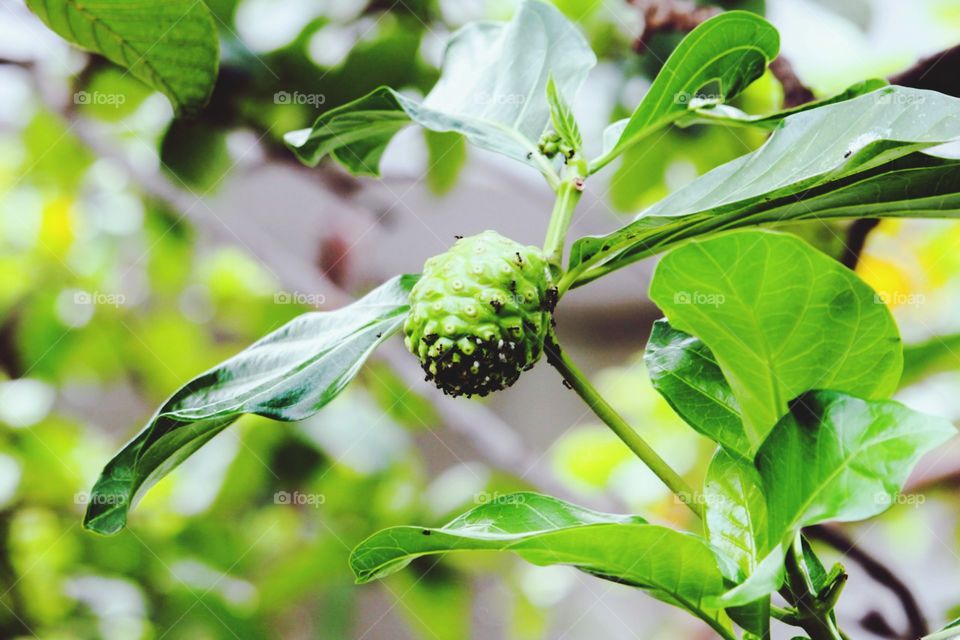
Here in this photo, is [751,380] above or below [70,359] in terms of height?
above

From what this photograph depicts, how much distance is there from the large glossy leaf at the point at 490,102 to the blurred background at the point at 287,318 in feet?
1.27

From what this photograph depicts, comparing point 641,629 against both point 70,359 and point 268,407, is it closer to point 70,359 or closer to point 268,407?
point 70,359

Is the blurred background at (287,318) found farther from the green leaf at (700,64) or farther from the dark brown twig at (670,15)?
the green leaf at (700,64)

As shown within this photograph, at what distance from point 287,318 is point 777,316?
1.01 metres

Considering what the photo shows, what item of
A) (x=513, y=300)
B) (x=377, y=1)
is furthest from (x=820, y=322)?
(x=377, y=1)

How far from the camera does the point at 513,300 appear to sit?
17.9 inches

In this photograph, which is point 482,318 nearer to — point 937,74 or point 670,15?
point 937,74

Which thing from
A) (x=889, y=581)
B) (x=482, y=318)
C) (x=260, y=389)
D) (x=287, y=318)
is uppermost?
(x=482, y=318)

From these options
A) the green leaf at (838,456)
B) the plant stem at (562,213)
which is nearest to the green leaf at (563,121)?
the plant stem at (562,213)

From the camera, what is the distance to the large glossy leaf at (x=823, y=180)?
0.39 m

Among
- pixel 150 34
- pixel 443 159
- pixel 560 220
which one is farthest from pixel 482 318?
pixel 443 159

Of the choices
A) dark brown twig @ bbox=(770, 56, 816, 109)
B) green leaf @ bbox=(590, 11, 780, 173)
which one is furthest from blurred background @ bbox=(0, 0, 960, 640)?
green leaf @ bbox=(590, 11, 780, 173)

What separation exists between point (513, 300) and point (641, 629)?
57.3 inches

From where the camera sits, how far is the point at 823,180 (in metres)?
0.40
